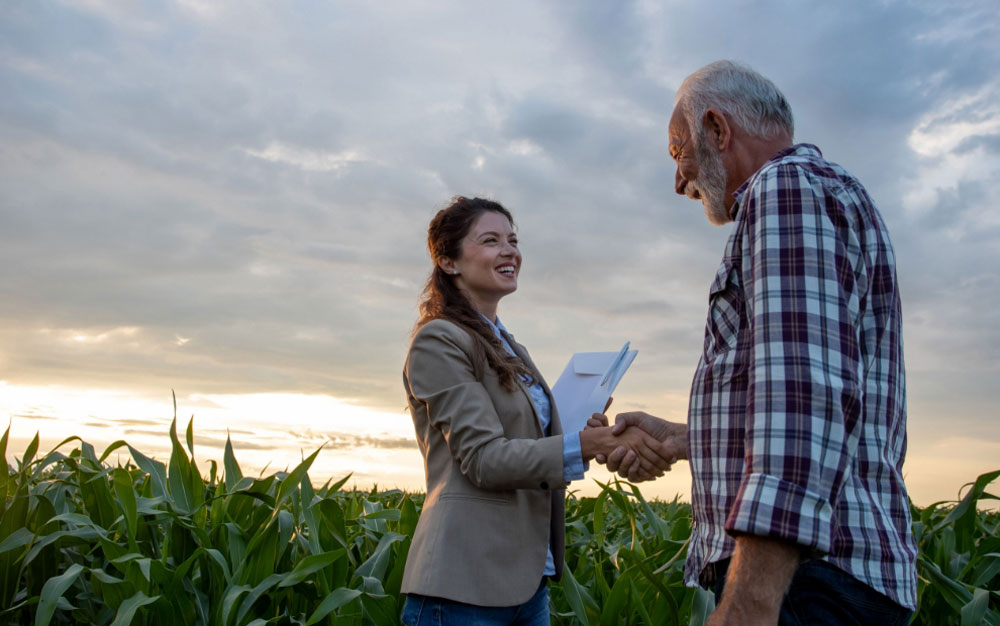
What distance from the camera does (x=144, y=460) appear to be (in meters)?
3.58

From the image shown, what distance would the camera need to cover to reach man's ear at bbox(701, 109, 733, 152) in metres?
1.87

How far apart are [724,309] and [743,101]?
503 millimetres

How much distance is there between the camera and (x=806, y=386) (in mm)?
1392

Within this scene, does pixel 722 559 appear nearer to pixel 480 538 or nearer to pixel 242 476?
pixel 480 538

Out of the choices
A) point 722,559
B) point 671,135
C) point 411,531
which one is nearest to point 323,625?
point 411,531

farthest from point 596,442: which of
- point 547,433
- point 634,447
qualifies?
point 547,433

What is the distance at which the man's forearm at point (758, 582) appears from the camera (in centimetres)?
136

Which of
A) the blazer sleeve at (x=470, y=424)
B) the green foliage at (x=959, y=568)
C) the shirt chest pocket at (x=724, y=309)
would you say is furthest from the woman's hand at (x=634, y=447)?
the green foliage at (x=959, y=568)

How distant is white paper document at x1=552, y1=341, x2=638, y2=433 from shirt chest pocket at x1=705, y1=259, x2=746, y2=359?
109 cm

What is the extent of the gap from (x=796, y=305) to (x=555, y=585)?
227cm

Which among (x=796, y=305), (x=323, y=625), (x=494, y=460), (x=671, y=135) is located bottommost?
(x=323, y=625)

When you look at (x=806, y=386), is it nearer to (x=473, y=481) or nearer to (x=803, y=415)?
(x=803, y=415)

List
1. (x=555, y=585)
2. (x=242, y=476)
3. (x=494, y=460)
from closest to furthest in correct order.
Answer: (x=494, y=460) → (x=555, y=585) → (x=242, y=476)

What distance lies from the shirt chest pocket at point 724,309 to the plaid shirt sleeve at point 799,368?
0.31ft
